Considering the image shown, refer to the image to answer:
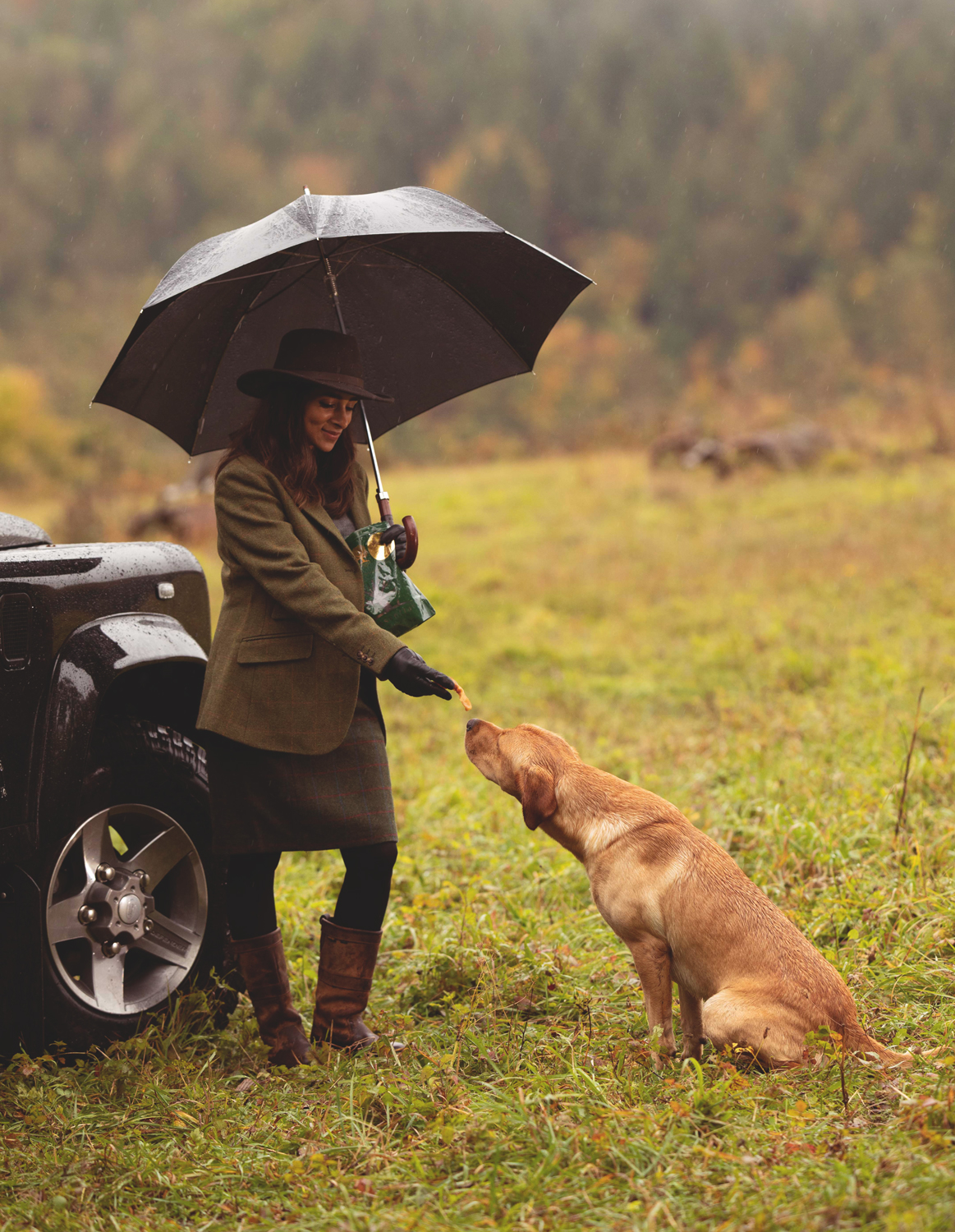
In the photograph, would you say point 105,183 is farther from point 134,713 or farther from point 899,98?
point 134,713

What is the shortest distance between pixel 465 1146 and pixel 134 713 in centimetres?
176

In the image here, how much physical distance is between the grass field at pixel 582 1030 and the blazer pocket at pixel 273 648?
1170 mm

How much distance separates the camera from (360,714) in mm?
3852

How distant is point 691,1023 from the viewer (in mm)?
3531

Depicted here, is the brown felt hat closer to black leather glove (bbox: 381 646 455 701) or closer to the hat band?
the hat band

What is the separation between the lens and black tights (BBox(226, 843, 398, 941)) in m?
3.78

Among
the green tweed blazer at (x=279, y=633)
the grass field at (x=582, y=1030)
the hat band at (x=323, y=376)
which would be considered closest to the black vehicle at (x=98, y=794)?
the grass field at (x=582, y=1030)

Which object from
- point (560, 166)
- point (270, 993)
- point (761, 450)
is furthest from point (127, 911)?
point (560, 166)

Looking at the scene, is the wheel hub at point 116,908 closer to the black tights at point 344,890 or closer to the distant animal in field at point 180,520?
the black tights at point 344,890

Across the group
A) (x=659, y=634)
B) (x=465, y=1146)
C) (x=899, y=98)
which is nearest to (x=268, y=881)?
(x=465, y=1146)

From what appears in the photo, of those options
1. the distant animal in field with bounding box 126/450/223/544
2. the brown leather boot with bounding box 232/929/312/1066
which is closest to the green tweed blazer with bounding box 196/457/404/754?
the brown leather boot with bounding box 232/929/312/1066

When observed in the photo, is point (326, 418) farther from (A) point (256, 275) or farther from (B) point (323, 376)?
(A) point (256, 275)

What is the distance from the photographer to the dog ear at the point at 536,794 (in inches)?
139

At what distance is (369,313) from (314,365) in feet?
2.25
